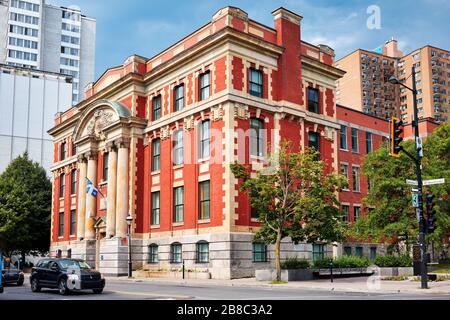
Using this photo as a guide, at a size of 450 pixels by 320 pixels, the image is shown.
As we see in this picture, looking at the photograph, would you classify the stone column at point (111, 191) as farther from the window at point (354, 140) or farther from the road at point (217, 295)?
the window at point (354, 140)

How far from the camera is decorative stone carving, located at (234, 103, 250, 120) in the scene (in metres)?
37.2

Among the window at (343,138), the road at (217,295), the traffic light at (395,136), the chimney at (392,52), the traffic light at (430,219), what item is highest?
the chimney at (392,52)

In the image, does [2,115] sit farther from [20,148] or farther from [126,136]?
[126,136]

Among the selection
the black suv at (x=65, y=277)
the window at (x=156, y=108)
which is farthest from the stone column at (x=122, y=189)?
the black suv at (x=65, y=277)

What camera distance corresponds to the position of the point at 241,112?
37406mm

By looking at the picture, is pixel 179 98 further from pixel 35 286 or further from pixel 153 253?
pixel 35 286

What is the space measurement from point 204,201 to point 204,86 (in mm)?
8442

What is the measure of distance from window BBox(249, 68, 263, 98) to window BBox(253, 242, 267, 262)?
422 inches

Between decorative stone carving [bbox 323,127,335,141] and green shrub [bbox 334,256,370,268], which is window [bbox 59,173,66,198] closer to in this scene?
decorative stone carving [bbox 323,127,335,141]

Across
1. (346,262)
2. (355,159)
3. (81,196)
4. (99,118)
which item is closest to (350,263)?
(346,262)

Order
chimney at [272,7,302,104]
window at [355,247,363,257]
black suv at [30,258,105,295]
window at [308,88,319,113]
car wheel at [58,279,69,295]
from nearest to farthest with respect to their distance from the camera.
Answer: black suv at [30,258,105,295], car wheel at [58,279,69,295], chimney at [272,7,302,104], window at [308,88,319,113], window at [355,247,363,257]

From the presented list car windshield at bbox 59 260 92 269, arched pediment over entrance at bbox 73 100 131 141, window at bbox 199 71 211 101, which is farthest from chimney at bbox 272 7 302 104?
car windshield at bbox 59 260 92 269

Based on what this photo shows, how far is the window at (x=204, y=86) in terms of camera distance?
129 feet

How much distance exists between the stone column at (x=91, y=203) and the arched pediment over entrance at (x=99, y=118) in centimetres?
215
